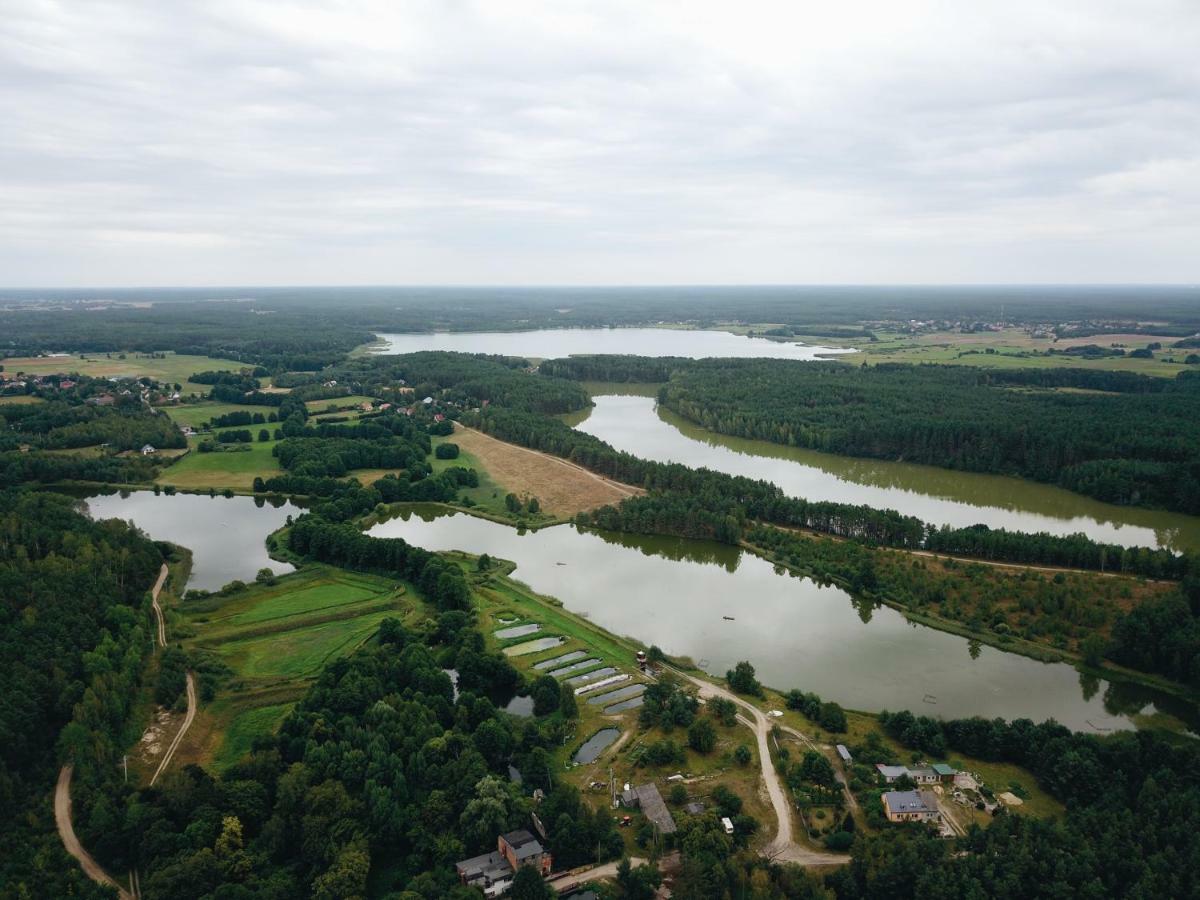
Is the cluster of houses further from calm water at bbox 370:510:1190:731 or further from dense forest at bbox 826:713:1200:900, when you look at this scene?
calm water at bbox 370:510:1190:731

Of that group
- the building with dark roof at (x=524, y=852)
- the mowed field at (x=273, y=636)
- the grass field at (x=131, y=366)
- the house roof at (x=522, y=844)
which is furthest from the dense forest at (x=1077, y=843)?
the grass field at (x=131, y=366)

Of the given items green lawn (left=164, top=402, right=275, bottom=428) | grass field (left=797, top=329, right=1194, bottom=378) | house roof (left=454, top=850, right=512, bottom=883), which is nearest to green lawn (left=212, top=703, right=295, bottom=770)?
house roof (left=454, top=850, right=512, bottom=883)

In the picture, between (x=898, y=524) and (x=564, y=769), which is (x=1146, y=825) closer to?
(x=564, y=769)

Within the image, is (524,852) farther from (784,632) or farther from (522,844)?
(784,632)

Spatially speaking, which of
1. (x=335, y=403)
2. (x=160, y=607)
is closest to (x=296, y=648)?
(x=160, y=607)

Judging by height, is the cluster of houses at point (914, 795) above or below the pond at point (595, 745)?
above

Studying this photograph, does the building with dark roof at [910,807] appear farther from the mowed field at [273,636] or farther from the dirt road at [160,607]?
the dirt road at [160,607]

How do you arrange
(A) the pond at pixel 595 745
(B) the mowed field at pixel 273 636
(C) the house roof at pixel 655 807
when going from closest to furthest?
(C) the house roof at pixel 655 807 < (A) the pond at pixel 595 745 < (B) the mowed field at pixel 273 636
